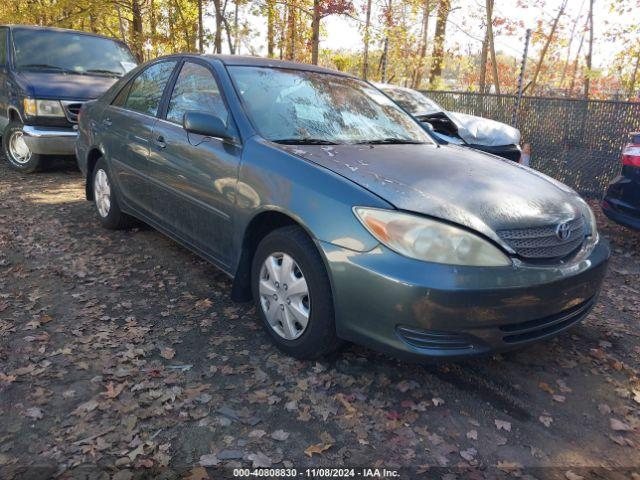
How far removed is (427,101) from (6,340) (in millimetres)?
6380

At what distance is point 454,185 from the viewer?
2824 mm

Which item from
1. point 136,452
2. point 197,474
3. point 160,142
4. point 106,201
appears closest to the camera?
point 197,474

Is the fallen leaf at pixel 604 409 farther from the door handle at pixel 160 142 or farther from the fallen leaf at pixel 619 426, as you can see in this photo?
the door handle at pixel 160 142

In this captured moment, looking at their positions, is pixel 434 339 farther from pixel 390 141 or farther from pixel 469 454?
pixel 390 141

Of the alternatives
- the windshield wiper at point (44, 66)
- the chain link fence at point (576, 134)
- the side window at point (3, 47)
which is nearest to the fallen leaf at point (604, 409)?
the chain link fence at point (576, 134)

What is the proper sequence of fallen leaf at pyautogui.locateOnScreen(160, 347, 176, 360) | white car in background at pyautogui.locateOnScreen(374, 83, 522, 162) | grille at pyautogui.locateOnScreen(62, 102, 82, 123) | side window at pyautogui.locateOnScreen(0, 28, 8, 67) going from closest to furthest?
1. fallen leaf at pyautogui.locateOnScreen(160, 347, 176, 360)
2. white car in background at pyautogui.locateOnScreen(374, 83, 522, 162)
3. grille at pyautogui.locateOnScreen(62, 102, 82, 123)
4. side window at pyautogui.locateOnScreen(0, 28, 8, 67)

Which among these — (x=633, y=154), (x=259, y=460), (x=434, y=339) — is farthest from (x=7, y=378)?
(x=633, y=154)

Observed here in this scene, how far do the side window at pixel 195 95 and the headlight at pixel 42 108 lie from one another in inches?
161

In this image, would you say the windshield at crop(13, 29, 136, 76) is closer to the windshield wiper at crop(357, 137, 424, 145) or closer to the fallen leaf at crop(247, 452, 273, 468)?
the windshield wiper at crop(357, 137, 424, 145)

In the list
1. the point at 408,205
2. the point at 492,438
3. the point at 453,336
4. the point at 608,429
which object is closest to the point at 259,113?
the point at 408,205

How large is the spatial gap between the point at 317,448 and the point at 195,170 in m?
2.02

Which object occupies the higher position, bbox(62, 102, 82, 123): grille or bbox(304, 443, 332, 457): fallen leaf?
bbox(62, 102, 82, 123): grille

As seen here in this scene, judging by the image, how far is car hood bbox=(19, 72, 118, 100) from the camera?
714cm

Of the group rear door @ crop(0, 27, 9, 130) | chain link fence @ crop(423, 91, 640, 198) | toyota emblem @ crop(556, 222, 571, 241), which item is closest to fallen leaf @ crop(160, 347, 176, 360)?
toyota emblem @ crop(556, 222, 571, 241)
